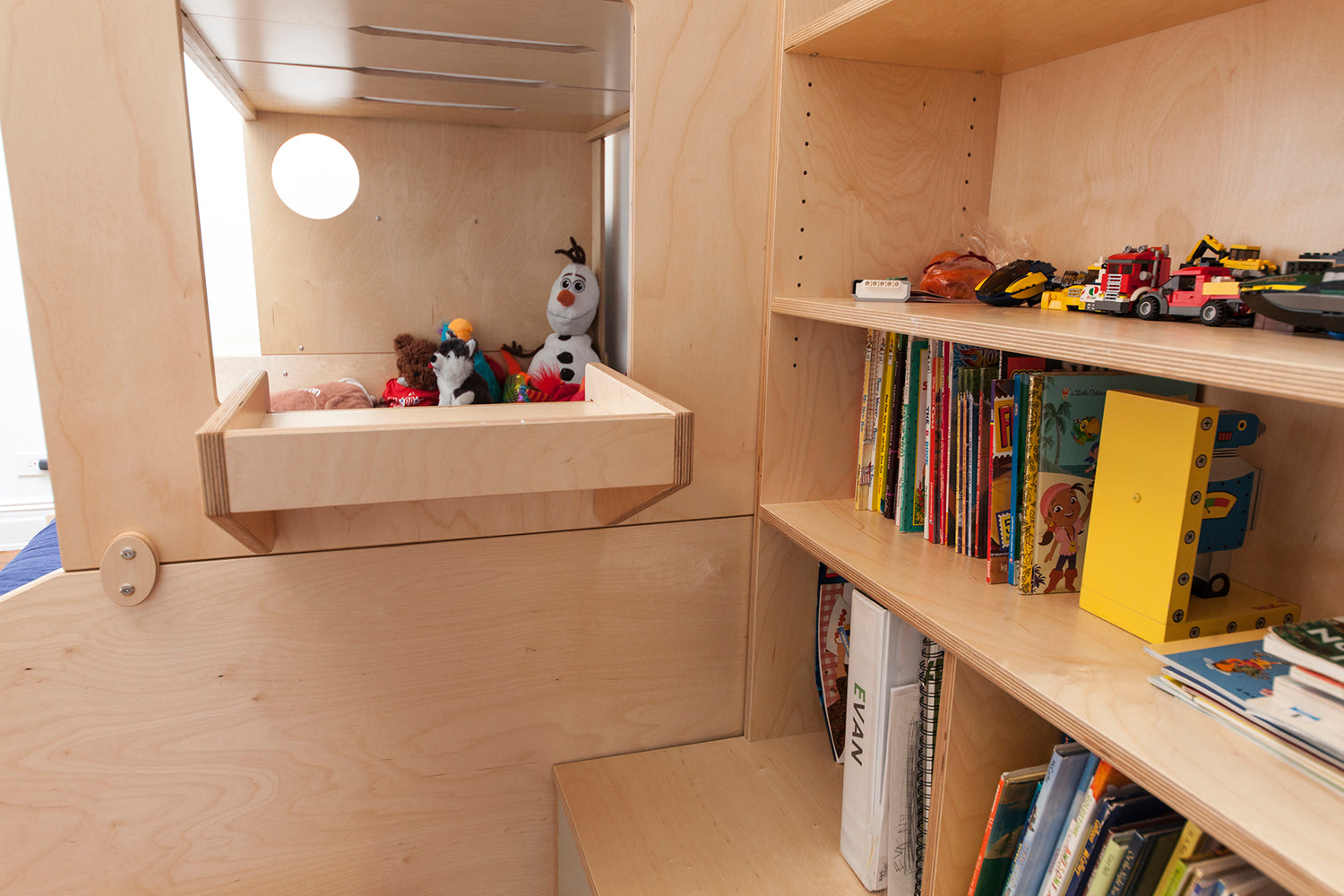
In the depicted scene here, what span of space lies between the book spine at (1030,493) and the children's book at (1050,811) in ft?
0.63

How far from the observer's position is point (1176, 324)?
82 centimetres

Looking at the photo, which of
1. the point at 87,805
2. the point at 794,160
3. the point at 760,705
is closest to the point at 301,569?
the point at 87,805

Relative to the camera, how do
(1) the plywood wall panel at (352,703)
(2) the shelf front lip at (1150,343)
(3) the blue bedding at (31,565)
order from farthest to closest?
(3) the blue bedding at (31,565) → (1) the plywood wall panel at (352,703) → (2) the shelf front lip at (1150,343)

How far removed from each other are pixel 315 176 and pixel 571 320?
40cm

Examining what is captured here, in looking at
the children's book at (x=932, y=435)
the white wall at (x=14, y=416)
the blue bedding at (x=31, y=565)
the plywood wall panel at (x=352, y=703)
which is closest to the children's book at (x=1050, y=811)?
the children's book at (x=932, y=435)

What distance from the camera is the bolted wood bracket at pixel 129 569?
1.05m

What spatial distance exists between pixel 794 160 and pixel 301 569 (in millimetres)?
901

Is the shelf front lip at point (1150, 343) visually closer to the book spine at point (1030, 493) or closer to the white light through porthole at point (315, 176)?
the book spine at point (1030, 493)

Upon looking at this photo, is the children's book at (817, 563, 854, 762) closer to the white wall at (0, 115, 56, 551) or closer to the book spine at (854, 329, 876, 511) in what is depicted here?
the book spine at (854, 329, 876, 511)

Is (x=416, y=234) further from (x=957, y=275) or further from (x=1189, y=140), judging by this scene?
(x=1189, y=140)

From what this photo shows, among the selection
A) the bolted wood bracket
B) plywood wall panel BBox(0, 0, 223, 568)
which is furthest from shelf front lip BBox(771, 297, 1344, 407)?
the bolted wood bracket

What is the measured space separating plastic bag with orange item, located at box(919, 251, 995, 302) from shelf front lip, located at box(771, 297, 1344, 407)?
0.52ft

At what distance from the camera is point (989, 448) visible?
1.00 m

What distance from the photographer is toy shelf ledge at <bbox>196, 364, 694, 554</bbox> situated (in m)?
0.83
